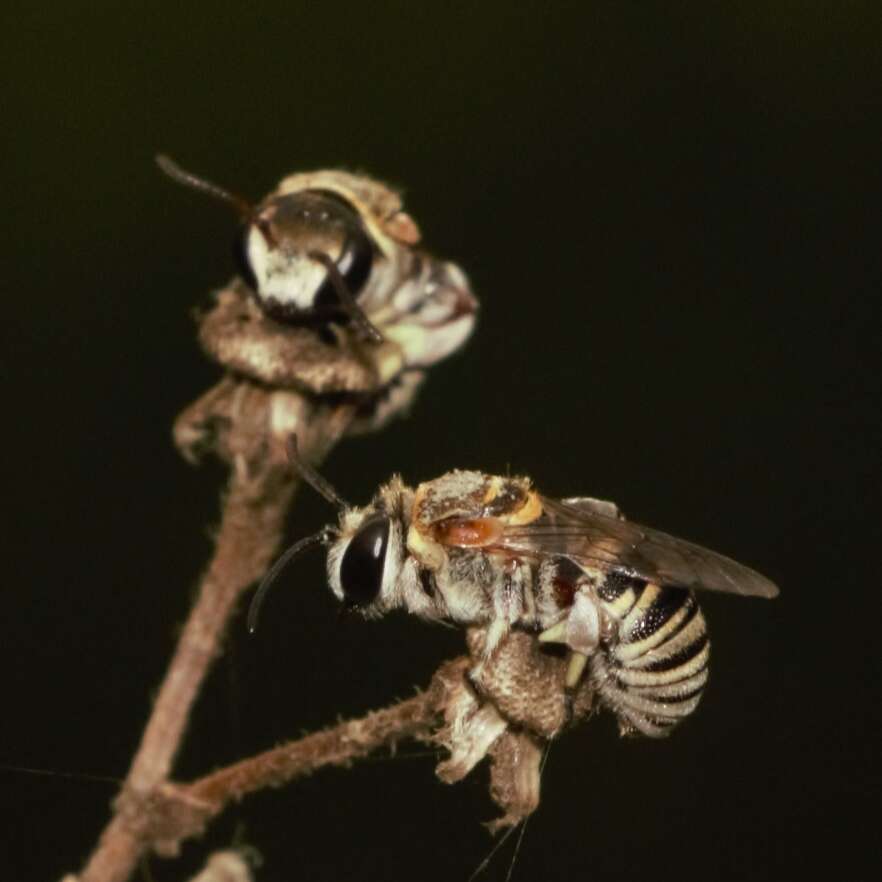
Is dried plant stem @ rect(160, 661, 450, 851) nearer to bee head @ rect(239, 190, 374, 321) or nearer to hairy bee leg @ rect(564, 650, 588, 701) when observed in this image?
hairy bee leg @ rect(564, 650, 588, 701)

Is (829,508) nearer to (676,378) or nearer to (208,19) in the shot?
(676,378)

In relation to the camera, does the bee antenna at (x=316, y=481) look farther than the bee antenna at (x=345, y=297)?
No

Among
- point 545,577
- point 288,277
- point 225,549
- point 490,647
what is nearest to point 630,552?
point 545,577

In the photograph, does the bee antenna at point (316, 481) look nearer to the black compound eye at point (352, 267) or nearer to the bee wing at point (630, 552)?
the bee wing at point (630, 552)

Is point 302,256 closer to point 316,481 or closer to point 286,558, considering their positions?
point 316,481

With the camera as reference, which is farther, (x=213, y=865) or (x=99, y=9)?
(x=99, y=9)

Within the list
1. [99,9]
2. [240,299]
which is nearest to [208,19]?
[99,9]

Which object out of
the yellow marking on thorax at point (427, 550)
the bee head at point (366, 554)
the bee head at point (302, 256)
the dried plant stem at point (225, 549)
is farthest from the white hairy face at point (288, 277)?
the yellow marking on thorax at point (427, 550)
